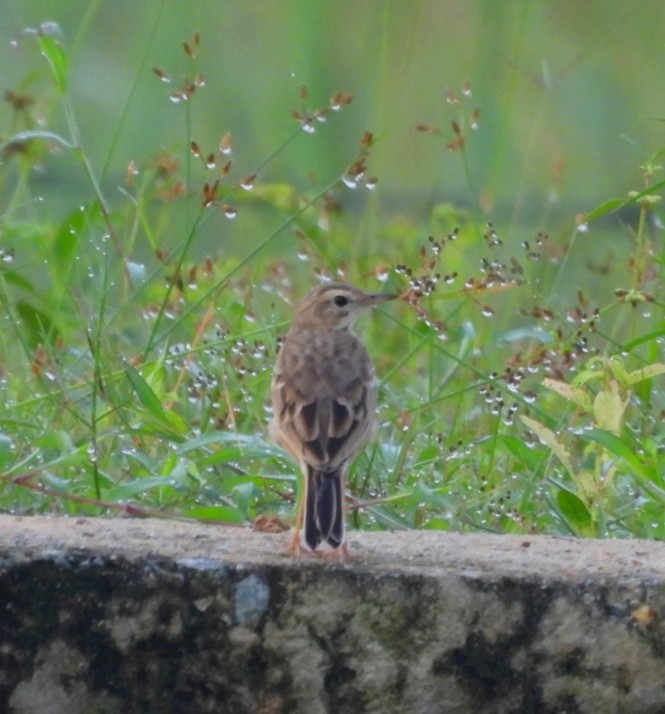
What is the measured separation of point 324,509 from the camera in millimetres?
3422

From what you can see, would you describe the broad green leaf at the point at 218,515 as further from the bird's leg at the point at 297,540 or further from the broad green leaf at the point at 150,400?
the broad green leaf at the point at 150,400

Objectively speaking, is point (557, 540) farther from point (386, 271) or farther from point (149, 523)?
point (386, 271)

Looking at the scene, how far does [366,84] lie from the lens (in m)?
10.3

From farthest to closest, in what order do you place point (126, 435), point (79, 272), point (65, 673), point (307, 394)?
point (79, 272) → point (126, 435) → point (307, 394) → point (65, 673)

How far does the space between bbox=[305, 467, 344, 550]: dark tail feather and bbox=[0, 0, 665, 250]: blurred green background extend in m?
5.14

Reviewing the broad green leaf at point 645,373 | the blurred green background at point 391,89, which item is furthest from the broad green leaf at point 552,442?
the blurred green background at point 391,89

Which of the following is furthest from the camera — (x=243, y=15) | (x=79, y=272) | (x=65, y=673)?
(x=243, y=15)

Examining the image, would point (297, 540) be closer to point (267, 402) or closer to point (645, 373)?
point (645, 373)

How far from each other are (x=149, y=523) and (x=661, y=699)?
97 cm

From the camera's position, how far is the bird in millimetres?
3367

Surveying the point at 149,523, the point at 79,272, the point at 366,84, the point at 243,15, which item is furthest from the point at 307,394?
the point at 243,15

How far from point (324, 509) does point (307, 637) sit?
1.87ft

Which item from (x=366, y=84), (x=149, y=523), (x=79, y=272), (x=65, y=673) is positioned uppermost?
(x=366, y=84)

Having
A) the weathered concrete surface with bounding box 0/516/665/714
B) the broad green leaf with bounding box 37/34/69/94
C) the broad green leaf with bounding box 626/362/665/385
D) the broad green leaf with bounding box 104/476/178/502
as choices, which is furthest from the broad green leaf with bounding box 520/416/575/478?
the broad green leaf with bounding box 37/34/69/94
